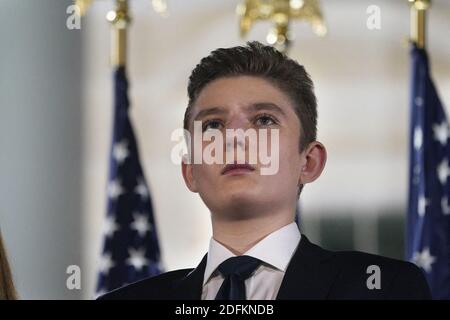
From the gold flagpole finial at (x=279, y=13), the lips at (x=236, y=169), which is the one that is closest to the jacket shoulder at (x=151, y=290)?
the lips at (x=236, y=169)

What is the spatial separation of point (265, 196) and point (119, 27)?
6.42 ft

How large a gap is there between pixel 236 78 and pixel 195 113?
0.10 metres

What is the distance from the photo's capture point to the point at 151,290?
2004 mm

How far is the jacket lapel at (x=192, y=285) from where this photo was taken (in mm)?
1933

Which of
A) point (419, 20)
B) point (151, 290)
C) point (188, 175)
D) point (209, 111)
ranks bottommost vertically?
point (151, 290)

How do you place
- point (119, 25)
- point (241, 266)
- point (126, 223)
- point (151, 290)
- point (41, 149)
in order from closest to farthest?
point (241, 266), point (151, 290), point (126, 223), point (119, 25), point (41, 149)

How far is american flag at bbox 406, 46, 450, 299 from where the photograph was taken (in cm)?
342

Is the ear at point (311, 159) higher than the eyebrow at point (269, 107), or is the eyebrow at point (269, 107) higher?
the eyebrow at point (269, 107)

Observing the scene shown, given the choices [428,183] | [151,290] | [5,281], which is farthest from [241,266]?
[428,183]

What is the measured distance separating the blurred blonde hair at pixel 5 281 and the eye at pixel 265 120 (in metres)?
0.56

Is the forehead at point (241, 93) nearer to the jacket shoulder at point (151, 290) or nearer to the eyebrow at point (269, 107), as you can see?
the eyebrow at point (269, 107)

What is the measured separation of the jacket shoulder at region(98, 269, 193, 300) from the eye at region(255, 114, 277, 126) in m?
0.32

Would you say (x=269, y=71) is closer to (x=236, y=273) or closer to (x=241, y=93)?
(x=241, y=93)

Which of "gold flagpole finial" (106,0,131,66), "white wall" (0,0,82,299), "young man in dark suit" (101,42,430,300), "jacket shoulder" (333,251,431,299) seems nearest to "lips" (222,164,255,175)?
"young man in dark suit" (101,42,430,300)
